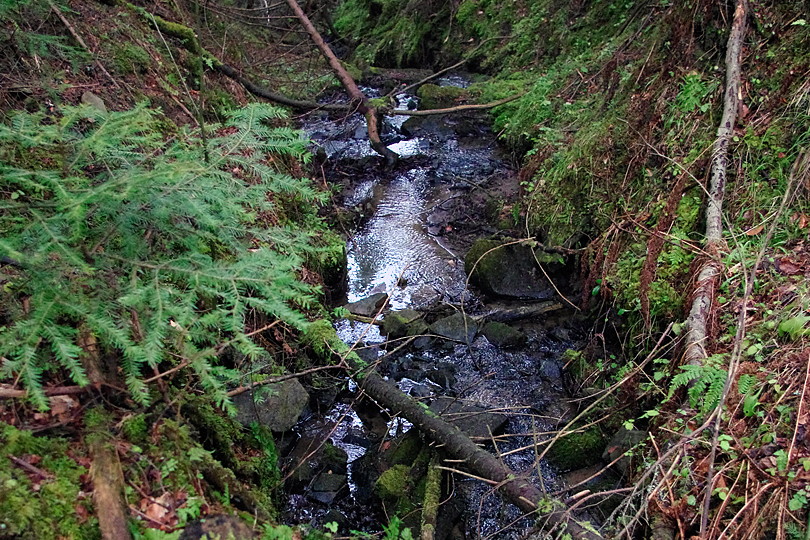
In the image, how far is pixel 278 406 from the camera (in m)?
4.05

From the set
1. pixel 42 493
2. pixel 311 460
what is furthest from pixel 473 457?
pixel 42 493

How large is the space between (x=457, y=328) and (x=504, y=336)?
0.51 meters

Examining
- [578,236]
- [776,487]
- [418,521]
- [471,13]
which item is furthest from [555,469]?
[471,13]

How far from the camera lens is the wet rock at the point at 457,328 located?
5465 mm

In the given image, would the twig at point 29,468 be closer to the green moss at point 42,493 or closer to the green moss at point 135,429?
the green moss at point 42,493

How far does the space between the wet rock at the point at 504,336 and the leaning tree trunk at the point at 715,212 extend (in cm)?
187

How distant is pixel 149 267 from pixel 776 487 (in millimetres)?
3170

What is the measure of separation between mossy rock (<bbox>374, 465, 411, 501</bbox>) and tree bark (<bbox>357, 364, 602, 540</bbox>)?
33 centimetres

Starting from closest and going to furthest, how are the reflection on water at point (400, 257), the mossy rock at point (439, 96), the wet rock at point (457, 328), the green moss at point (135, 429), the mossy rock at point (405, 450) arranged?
the green moss at point (135, 429) → the mossy rock at point (405, 450) → the wet rock at point (457, 328) → the reflection on water at point (400, 257) → the mossy rock at point (439, 96)

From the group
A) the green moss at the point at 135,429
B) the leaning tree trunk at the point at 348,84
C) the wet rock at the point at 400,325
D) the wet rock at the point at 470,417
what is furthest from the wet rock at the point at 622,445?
the leaning tree trunk at the point at 348,84

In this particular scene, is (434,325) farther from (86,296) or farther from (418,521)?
(86,296)

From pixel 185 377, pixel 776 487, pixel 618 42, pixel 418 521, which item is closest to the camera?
pixel 776 487

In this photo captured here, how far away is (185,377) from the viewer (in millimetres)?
3016

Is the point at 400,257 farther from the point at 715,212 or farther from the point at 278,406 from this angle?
the point at 715,212
